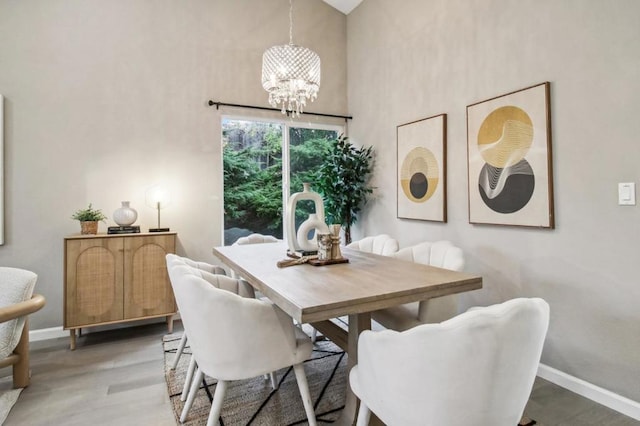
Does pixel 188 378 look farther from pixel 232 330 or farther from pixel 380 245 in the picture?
pixel 380 245

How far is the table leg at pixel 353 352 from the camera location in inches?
66.6

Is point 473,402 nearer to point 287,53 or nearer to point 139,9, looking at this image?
point 287,53

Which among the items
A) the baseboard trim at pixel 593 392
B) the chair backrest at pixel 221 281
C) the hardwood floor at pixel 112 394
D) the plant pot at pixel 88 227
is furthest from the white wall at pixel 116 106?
the baseboard trim at pixel 593 392

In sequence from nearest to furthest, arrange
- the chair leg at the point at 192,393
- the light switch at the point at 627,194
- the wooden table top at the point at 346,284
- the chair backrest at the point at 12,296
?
the wooden table top at the point at 346,284, the chair leg at the point at 192,393, the light switch at the point at 627,194, the chair backrest at the point at 12,296

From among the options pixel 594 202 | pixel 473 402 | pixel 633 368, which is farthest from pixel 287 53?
pixel 633 368

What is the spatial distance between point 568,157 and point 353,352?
5.96ft

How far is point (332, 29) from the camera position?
14.7ft

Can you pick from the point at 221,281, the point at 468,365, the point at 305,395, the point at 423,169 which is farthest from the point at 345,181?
the point at 468,365

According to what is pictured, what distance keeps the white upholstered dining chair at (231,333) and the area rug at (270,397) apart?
1.49 ft

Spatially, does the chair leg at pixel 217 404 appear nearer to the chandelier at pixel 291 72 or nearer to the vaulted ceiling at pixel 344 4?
the chandelier at pixel 291 72

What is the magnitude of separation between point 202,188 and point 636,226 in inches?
140

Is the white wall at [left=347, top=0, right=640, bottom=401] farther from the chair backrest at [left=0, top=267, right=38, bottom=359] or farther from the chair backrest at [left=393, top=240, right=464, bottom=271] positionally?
the chair backrest at [left=0, top=267, right=38, bottom=359]

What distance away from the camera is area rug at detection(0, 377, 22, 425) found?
6.57ft

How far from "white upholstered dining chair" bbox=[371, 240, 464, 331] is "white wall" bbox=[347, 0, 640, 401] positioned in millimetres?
655
